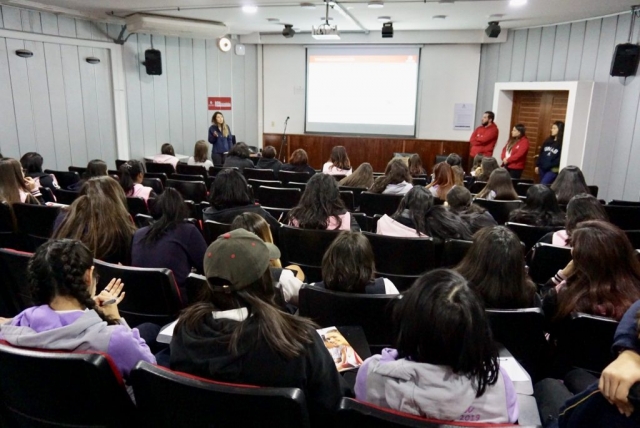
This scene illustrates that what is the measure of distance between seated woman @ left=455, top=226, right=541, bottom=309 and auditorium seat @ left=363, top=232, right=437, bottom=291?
87 cm

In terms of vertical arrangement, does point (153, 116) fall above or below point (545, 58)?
below

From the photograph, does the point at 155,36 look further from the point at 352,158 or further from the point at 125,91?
the point at 352,158

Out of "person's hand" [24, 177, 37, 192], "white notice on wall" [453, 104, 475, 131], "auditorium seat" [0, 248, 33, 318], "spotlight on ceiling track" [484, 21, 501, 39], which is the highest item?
"spotlight on ceiling track" [484, 21, 501, 39]

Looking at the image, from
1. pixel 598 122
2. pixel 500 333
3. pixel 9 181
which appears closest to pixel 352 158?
pixel 598 122

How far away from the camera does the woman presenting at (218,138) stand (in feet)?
30.3

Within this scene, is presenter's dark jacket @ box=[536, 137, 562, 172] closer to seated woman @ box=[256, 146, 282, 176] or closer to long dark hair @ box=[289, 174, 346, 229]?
seated woman @ box=[256, 146, 282, 176]

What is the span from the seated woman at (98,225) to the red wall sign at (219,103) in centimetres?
775

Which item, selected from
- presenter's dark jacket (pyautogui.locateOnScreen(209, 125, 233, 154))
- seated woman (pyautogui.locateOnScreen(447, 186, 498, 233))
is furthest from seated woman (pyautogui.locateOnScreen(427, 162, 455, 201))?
presenter's dark jacket (pyautogui.locateOnScreen(209, 125, 233, 154))

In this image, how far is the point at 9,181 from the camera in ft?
12.2

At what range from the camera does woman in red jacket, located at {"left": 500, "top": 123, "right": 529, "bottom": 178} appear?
7.69 m

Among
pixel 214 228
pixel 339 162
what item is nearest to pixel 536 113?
pixel 339 162

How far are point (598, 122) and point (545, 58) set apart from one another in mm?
1721

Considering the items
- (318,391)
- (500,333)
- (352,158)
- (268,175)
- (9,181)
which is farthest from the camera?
(352,158)

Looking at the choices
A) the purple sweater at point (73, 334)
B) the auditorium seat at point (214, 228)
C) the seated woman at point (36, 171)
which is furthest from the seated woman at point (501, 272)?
the seated woman at point (36, 171)
